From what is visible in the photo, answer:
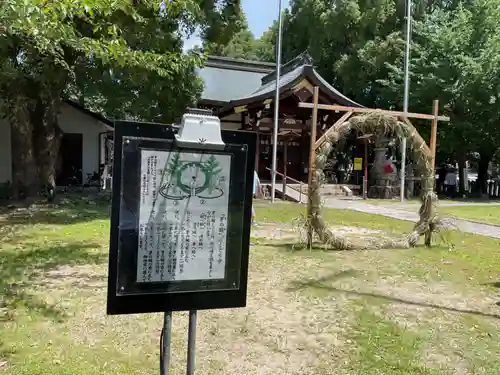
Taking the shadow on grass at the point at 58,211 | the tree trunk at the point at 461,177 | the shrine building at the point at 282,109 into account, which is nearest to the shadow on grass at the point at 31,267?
the shadow on grass at the point at 58,211

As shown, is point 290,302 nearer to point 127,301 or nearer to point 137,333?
point 137,333

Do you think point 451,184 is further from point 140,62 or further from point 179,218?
point 179,218

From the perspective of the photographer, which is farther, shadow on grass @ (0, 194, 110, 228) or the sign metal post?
shadow on grass @ (0, 194, 110, 228)

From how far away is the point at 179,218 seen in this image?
2732 millimetres

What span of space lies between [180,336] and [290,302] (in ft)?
5.14

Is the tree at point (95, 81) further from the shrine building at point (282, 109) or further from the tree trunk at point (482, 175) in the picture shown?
the tree trunk at point (482, 175)

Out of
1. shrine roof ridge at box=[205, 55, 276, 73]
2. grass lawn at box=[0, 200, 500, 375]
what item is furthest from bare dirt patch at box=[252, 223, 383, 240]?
shrine roof ridge at box=[205, 55, 276, 73]

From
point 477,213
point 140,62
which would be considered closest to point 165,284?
point 140,62

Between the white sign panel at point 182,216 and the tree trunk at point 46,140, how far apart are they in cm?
1384

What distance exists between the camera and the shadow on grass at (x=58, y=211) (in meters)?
11.8

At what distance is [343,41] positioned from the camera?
91.5 feet

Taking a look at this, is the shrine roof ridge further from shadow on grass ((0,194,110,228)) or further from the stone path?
shadow on grass ((0,194,110,228))

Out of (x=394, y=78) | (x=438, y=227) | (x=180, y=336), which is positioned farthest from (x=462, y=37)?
(x=180, y=336)

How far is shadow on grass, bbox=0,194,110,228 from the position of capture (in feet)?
38.6
